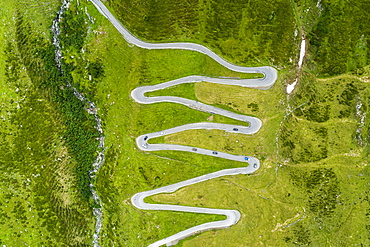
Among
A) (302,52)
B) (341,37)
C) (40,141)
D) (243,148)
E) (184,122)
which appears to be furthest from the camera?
(184,122)

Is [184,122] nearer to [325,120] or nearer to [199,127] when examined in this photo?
[199,127]

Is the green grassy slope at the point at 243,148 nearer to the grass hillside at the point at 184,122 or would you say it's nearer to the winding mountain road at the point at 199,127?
the grass hillside at the point at 184,122

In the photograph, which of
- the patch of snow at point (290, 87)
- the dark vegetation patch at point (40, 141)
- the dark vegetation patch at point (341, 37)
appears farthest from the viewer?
the patch of snow at point (290, 87)

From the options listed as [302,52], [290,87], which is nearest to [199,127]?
[290,87]

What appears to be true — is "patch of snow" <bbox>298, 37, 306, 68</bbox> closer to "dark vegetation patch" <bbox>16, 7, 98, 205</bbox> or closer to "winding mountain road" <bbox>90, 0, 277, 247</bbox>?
"winding mountain road" <bbox>90, 0, 277, 247</bbox>

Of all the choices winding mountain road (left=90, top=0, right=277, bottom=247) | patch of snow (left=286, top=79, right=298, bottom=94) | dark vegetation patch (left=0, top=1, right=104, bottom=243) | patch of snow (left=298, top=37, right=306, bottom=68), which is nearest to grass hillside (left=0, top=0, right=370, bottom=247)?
dark vegetation patch (left=0, top=1, right=104, bottom=243)

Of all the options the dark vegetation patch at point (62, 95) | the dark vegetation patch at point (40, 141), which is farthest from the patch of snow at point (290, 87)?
the dark vegetation patch at point (62, 95)

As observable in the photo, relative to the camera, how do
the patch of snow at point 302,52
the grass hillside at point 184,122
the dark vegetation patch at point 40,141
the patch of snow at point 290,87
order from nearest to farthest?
the dark vegetation patch at point 40,141 → the grass hillside at point 184,122 → the patch of snow at point 302,52 → the patch of snow at point 290,87

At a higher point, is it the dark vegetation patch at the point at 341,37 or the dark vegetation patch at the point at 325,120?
the dark vegetation patch at the point at 341,37

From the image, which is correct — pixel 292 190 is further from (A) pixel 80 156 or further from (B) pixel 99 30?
(B) pixel 99 30

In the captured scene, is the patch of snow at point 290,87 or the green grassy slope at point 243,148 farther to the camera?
the patch of snow at point 290,87

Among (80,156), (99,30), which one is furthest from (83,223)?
(99,30)

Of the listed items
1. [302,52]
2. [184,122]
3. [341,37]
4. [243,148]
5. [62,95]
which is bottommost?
[243,148]
